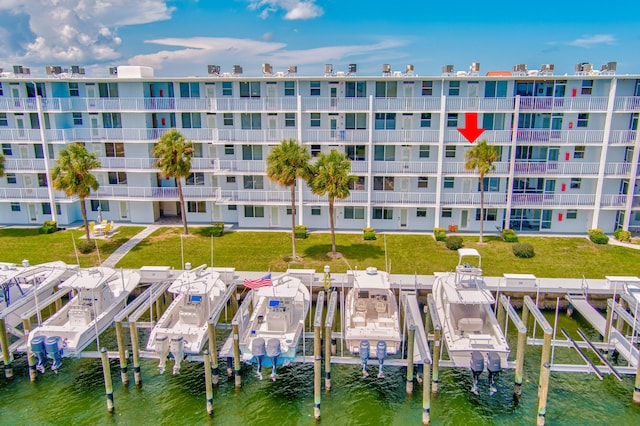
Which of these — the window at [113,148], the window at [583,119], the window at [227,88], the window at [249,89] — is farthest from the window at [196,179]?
the window at [583,119]

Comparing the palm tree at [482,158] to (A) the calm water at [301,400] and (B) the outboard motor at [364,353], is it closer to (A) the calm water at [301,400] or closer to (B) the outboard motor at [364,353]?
(A) the calm water at [301,400]

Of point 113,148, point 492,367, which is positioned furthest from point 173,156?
point 492,367

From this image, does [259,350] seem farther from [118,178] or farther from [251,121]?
[118,178]

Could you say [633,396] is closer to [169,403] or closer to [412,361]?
[412,361]

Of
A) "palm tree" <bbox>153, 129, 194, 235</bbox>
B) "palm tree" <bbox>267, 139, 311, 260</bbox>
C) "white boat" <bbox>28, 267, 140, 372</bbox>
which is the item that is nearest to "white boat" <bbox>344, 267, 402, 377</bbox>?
"palm tree" <bbox>267, 139, 311, 260</bbox>

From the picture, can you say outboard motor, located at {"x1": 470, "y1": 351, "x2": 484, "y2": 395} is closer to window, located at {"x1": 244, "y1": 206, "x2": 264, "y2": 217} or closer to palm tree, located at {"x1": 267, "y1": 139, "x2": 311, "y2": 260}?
palm tree, located at {"x1": 267, "y1": 139, "x2": 311, "y2": 260}

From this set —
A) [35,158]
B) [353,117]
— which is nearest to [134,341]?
[353,117]

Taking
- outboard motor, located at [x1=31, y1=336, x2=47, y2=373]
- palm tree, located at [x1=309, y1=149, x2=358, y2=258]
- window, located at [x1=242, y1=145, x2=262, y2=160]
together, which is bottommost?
outboard motor, located at [x1=31, y1=336, x2=47, y2=373]
